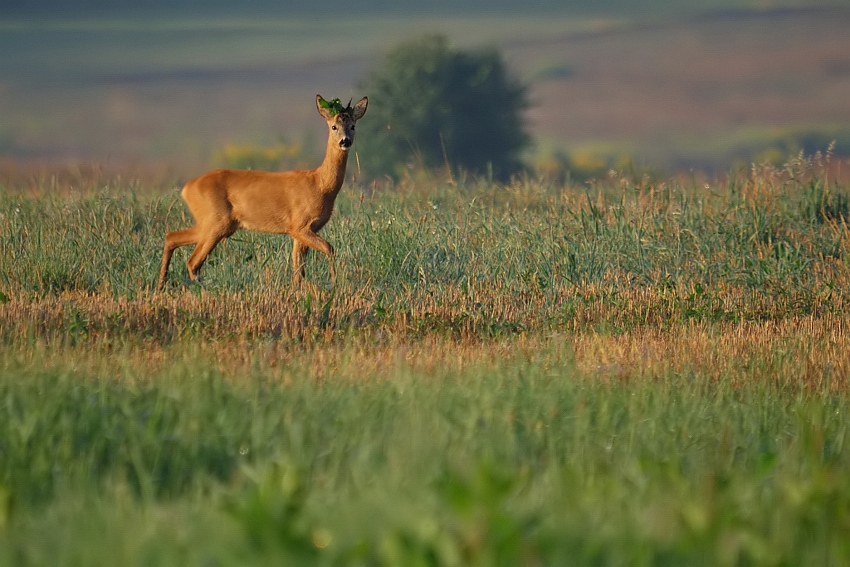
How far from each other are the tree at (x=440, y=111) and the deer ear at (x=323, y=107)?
32.8 m

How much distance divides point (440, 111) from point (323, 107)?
1368 inches

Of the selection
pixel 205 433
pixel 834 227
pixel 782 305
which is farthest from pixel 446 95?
pixel 205 433

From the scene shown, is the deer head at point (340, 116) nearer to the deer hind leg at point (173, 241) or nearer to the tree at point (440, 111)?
the deer hind leg at point (173, 241)

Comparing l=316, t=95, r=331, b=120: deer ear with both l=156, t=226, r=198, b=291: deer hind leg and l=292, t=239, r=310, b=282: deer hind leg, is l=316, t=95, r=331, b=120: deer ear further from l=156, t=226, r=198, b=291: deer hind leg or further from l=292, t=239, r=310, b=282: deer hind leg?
l=156, t=226, r=198, b=291: deer hind leg

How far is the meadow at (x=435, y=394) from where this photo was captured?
306 centimetres

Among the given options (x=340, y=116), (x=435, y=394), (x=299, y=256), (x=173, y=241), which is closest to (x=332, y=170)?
(x=340, y=116)

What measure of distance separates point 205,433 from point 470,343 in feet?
11.5

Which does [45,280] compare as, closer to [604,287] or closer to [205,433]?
[604,287]

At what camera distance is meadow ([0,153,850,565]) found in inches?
120

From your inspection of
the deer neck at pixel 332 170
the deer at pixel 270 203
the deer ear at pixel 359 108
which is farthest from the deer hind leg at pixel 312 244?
the deer ear at pixel 359 108

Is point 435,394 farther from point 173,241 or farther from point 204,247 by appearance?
point 173,241

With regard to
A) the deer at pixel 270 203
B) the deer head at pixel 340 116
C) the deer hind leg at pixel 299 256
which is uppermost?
the deer head at pixel 340 116

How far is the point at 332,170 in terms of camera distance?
1038 centimetres

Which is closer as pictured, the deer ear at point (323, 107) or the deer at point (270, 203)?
the deer ear at point (323, 107)
